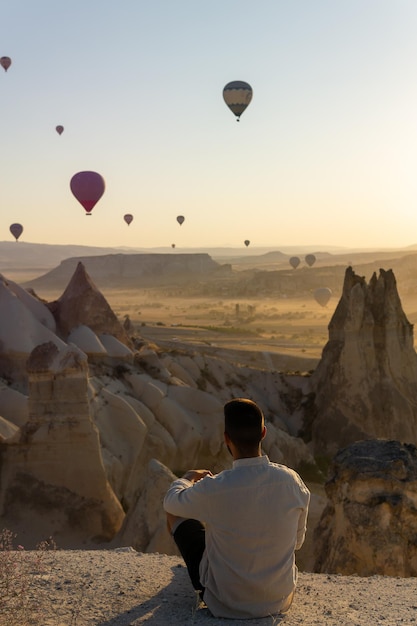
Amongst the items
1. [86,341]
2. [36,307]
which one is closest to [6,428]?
[86,341]

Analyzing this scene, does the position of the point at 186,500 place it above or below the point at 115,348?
above

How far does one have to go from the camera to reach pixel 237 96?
152ft

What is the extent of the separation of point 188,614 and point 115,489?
13185mm

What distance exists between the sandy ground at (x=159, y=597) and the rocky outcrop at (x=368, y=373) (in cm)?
2039

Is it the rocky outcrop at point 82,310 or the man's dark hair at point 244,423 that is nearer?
the man's dark hair at point 244,423

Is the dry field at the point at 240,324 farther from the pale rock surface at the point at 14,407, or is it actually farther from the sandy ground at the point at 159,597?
the sandy ground at the point at 159,597

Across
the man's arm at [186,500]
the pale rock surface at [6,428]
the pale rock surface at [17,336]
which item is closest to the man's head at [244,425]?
the man's arm at [186,500]

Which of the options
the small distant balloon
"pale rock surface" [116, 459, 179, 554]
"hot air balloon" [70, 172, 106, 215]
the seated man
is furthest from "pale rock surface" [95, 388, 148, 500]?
Answer: the small distant balloon

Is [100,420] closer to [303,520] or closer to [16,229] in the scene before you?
[303,520]

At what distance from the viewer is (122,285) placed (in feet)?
466

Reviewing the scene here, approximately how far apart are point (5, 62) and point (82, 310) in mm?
32537

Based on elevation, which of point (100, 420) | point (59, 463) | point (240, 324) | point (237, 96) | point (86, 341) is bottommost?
point (240, 324)

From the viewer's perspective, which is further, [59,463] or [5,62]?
[5,62]

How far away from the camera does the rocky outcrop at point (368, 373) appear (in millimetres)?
26422
